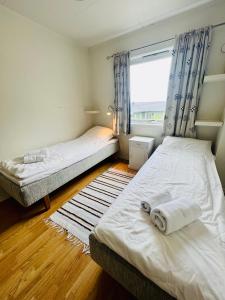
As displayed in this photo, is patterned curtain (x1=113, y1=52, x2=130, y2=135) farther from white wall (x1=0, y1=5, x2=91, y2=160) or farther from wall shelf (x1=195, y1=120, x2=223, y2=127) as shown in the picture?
wall shelf (x1=195, y1=120, x2=223, y2=127)

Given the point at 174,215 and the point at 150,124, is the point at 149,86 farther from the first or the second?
the point at 174,215

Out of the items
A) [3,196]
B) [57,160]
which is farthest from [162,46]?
[3,196]

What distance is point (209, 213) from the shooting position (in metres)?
0.99

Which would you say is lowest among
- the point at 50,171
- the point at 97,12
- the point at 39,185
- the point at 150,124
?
the point at 39,185

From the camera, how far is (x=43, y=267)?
1214mm

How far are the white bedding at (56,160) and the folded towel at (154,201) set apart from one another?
1.32 metres

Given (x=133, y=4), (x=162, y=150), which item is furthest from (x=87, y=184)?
(x=133, y=4)

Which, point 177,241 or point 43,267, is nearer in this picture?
point 177,241

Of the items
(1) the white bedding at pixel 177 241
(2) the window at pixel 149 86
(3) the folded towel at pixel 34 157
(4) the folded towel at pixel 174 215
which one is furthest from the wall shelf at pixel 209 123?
(3) the folded towel at pixel 34 157

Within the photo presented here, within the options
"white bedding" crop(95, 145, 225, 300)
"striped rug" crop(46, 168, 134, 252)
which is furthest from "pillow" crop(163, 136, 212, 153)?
"striped rug" crop(46, 168, 134, 252)

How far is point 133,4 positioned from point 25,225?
3167 millimetres

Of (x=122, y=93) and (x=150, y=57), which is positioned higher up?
(x=150, y=57)

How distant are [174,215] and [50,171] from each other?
154 cm

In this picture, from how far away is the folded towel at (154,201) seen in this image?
40.1 inches
